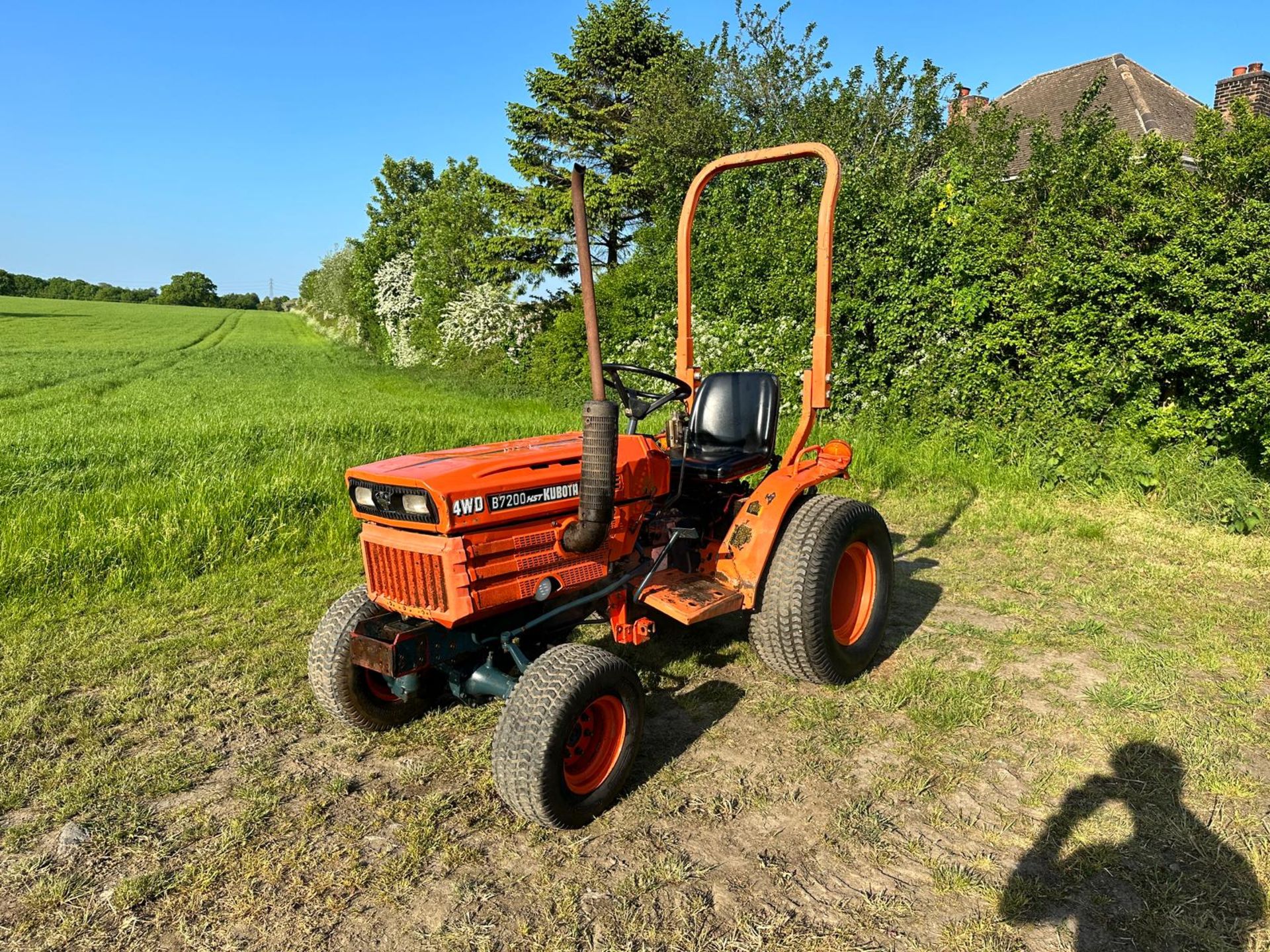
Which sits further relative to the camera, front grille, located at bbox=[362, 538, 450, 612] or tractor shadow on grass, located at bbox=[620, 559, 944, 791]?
tractor shadow on grass, located at bbox=[620, 559, 944, 791]

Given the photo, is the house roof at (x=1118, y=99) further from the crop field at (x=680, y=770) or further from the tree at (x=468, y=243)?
the crop field at (x=680, y=770)

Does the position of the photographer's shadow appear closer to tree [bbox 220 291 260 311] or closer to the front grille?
the front grille

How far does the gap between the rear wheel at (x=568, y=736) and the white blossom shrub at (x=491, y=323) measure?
1594cm

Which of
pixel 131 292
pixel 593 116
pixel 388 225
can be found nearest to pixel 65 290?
pixel 131 292

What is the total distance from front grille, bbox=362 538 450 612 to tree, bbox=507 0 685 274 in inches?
608

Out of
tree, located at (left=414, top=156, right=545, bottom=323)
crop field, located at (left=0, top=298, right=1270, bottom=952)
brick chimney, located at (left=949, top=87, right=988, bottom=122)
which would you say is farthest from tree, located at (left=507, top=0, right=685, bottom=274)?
crop field, located at (left=0, top=298, right=1270, bottom=952)

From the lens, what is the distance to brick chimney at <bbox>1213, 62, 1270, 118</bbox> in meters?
12.0

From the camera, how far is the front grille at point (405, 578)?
2660 millimetres

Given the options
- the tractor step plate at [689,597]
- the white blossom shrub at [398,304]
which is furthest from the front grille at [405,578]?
the white blossom shrub at [398,304]

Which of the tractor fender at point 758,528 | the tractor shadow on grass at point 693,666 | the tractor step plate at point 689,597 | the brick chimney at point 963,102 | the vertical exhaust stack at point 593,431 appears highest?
the brick chimney at point 963,102

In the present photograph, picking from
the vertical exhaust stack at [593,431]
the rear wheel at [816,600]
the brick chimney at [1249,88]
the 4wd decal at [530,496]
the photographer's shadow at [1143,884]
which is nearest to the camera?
the photographer's shadow at [1143,884]

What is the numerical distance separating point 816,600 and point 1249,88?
13.8 meters

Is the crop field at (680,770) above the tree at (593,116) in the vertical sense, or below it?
below

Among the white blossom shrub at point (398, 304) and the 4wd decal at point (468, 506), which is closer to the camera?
the 4wd decal at point (468, 506)
